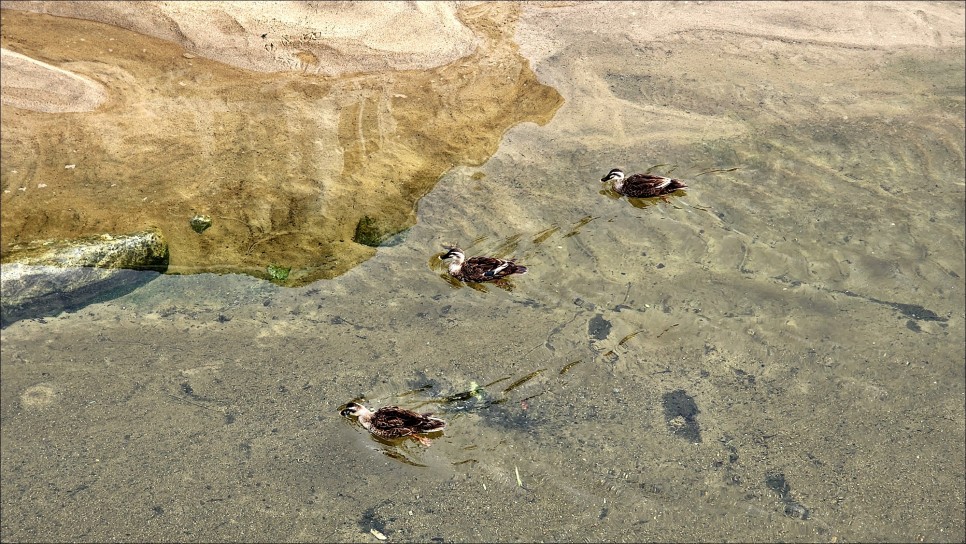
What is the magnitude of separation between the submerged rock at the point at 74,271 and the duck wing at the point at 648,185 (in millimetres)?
5298

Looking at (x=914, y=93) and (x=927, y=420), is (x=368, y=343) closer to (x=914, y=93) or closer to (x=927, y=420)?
(x=927, y=420)

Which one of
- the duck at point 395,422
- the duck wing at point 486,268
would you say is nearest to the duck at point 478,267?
the duck wing at point 486,268

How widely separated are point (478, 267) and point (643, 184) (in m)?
2.41

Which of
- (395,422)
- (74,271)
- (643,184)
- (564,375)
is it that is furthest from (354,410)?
(643,184)

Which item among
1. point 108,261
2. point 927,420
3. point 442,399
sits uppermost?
point 108,261

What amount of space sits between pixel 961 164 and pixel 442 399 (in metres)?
7.68

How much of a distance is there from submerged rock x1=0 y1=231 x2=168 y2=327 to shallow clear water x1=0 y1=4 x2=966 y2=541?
0.63 feet

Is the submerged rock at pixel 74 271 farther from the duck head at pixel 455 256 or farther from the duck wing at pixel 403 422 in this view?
the duck wing at pixel 403 422

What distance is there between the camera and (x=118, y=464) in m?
6.35

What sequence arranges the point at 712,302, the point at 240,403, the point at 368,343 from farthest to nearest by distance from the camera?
the point at 712,302
the point at 368,343
the point at 240,403

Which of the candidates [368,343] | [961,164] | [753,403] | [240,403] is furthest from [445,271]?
[961,164]

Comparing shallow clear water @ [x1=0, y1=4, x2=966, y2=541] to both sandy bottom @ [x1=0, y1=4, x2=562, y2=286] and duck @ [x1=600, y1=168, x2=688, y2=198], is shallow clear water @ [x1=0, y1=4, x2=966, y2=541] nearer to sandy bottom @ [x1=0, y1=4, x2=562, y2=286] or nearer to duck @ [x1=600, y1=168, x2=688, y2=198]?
duck @ [x1=600, y1=168, x2=688, y2=198]

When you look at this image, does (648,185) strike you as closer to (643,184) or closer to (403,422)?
(643,184)

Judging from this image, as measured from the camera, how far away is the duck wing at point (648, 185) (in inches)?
345
